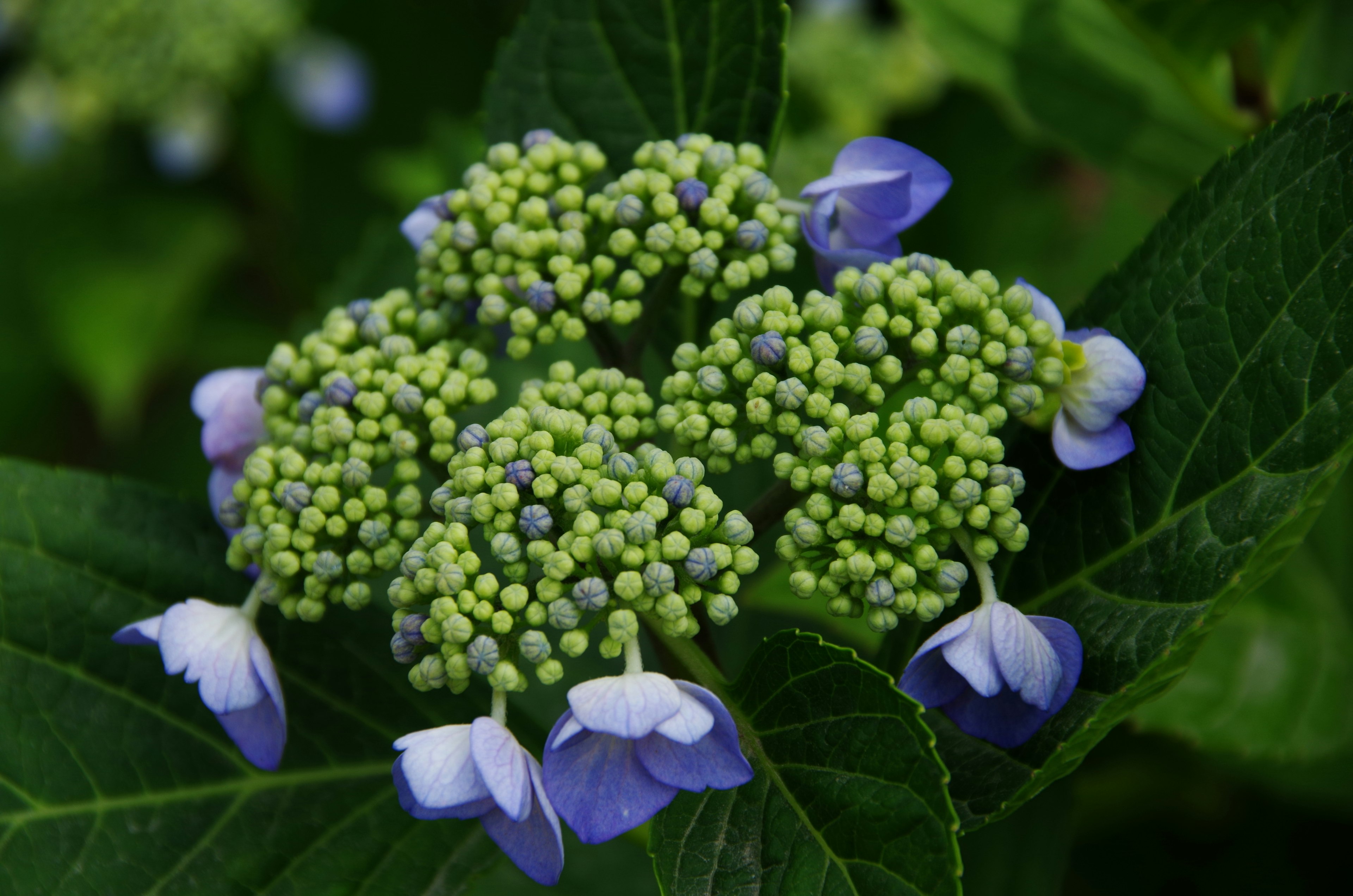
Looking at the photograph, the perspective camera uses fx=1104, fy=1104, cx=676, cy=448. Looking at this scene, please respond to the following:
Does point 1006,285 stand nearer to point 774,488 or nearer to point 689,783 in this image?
point 774,488

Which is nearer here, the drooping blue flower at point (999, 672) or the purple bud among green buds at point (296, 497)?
the drooping blue flower at point (999, 672)

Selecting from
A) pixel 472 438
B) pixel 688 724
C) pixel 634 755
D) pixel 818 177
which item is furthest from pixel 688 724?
pixel 818 177

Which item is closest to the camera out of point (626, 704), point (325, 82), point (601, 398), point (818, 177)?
point (626, 704)

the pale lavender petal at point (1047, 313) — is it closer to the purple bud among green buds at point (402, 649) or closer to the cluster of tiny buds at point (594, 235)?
the cluster of tiny buds at point (594, 235)

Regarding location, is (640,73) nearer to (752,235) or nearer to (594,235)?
(594,235)

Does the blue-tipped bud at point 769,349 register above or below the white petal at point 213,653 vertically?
above

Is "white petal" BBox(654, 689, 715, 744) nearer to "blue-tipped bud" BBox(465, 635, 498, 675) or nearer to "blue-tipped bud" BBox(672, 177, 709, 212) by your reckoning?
"blue-tipped bud" BBox(465, 635, 498, 675)

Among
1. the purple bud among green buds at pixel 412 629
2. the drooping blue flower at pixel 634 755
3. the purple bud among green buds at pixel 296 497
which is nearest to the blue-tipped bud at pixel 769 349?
the drooping blue flower at pixel 634 755
